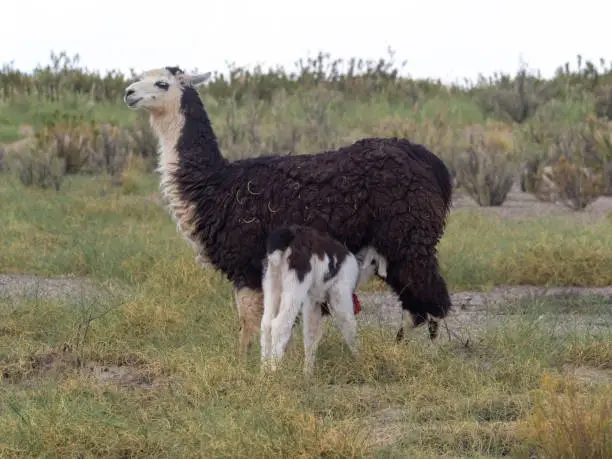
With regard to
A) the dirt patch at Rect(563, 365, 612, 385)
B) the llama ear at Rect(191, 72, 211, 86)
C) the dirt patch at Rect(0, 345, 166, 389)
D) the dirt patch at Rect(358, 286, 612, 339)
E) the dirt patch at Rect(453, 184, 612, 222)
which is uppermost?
the llama ear at Rect(191, 72, 211, 86)

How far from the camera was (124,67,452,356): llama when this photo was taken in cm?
717

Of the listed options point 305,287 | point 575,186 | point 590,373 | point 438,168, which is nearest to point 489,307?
point 438,168

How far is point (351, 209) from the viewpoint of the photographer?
7.15 metres

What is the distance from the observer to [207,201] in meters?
7.61

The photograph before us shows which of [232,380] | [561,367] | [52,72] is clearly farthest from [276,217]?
[52,72]

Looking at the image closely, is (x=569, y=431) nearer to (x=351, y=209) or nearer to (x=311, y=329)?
(x=311, y=329)

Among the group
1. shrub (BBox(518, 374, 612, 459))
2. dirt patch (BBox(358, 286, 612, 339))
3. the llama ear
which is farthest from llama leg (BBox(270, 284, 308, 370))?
the llama ear

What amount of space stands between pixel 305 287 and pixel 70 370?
5.08ft

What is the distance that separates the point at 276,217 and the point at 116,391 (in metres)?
1.62

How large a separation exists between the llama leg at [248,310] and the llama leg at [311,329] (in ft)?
1.68

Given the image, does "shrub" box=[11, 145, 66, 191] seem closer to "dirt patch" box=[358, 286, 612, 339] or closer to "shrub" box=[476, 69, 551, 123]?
"dirt patch" box=[358, 286, 612, 339]

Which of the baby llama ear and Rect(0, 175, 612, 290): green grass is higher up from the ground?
the baby llama ear

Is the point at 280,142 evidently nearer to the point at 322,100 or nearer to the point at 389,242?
the point at 322,100

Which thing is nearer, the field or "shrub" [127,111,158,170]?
the field
